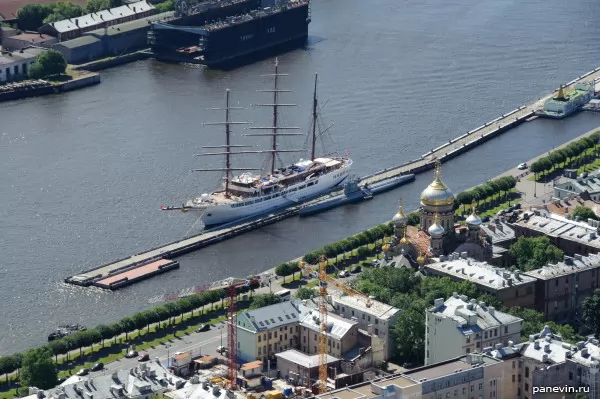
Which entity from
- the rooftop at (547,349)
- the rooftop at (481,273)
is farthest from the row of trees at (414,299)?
the rooftop at (547,349)

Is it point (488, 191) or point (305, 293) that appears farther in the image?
point (488, 191)

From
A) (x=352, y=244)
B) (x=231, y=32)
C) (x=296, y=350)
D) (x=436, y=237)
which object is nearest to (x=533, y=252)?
(x=436, y=237)

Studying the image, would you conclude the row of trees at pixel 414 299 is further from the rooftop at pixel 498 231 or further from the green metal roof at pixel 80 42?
the green metal roof at pixel 80 42

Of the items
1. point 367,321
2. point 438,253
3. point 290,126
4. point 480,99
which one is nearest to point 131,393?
point 367,321

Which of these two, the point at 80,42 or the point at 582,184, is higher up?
the point at 80,42

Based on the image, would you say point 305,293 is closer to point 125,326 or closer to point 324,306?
point 324,306

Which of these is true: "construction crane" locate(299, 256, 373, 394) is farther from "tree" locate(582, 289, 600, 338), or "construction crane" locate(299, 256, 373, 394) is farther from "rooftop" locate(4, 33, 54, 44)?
"rooftop" locate(4, 33, 54, 44)

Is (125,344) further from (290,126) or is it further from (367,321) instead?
(290,126)
